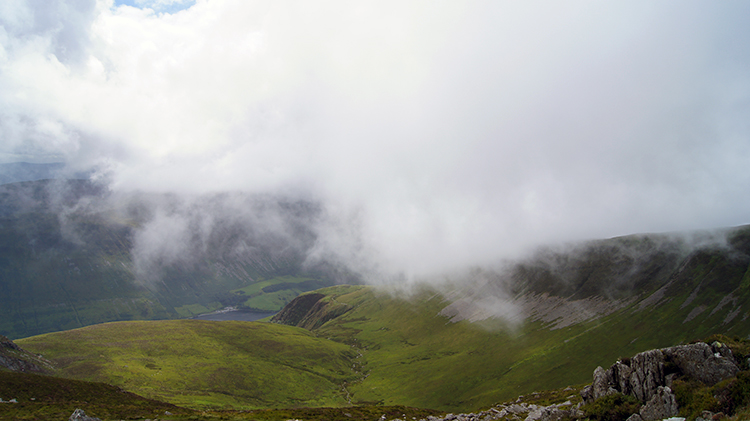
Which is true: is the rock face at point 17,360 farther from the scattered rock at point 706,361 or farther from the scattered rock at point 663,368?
the scattered rock at point 706,361

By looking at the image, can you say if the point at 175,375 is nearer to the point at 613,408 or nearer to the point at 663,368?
the point at 613,408

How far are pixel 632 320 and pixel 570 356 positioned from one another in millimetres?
39953

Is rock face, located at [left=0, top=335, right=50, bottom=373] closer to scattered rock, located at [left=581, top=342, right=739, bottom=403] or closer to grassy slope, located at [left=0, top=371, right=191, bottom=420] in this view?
grassy slope, located at [left=0, top=371, right=191, bottom=420]

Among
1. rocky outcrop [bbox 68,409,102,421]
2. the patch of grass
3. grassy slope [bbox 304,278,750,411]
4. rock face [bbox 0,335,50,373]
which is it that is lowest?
grassy slope [bbox 304,278,750,411]

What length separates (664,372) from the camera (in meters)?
36.5

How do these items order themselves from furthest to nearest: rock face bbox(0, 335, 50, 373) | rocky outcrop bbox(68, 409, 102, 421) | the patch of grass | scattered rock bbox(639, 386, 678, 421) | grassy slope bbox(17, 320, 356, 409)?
1. grassy slope bbox(17, 320, 356, 409)
2. rock face bbox(0, 335, 50, 373)
3. rocky outcrop bbox(68, 409, 102, 421)
4. the patch of grass
5. scattered rock bbox(639, 386, 678, 421)

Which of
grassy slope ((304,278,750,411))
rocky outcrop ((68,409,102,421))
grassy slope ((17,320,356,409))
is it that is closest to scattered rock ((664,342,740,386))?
rocky outcrop ((68,409,102,421))

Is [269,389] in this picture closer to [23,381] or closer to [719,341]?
[23,381]

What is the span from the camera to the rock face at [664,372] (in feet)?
108

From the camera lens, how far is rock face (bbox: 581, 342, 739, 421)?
32875 millimetres

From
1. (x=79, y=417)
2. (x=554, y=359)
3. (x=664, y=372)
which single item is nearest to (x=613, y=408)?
(x=664, y=372)

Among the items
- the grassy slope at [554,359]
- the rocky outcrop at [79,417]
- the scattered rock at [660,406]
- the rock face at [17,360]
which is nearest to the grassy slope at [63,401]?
the rocky outcrop at [79,417]

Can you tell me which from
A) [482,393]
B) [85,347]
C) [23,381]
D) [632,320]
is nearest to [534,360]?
[482,393]

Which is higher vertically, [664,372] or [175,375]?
[175,375]
